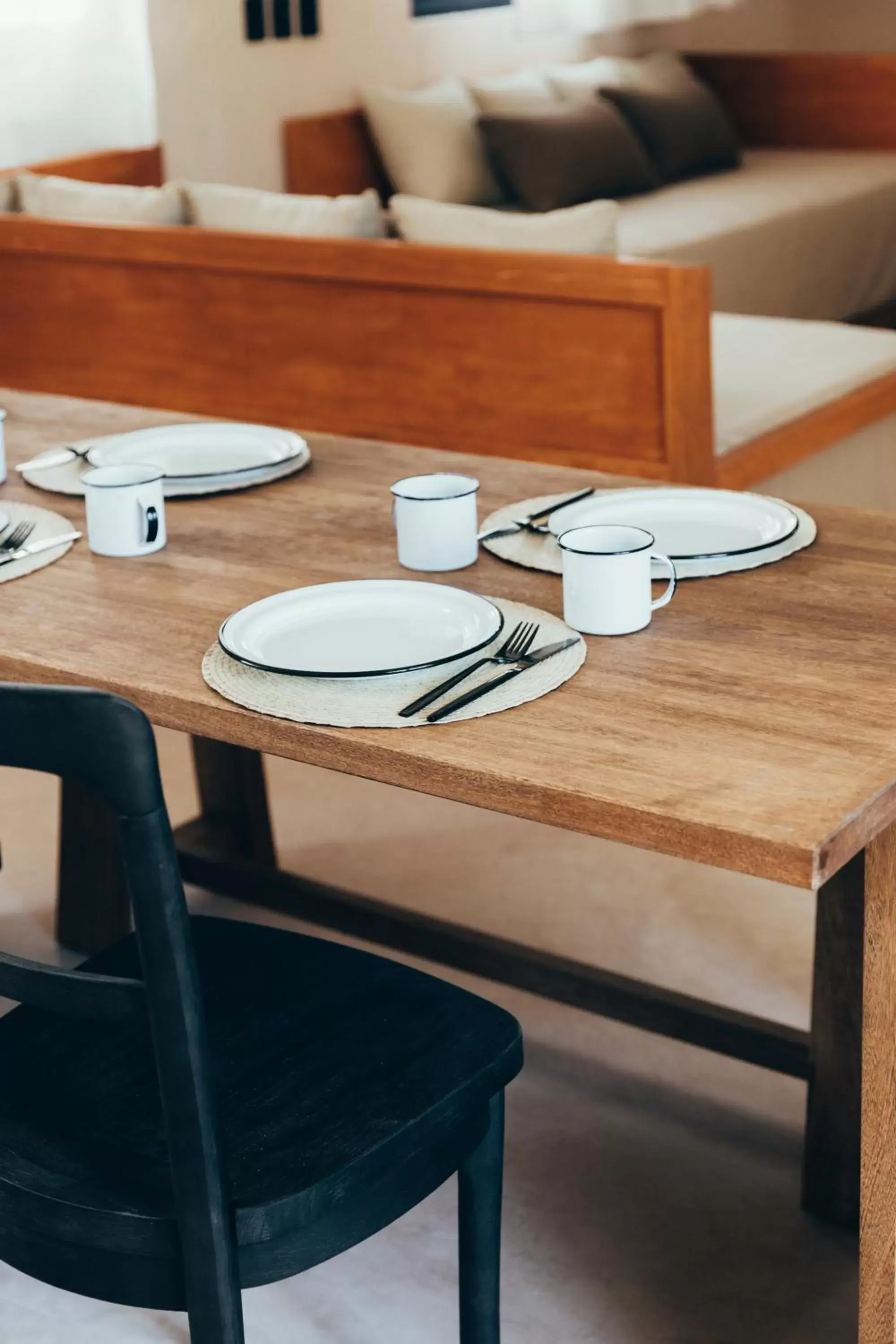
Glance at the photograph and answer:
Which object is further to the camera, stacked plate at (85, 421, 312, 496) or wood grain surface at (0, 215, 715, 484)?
wood grain surface at (0, 215, 715, 484)

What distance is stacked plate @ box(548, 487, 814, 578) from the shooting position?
1.41 metres

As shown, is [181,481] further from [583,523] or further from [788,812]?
[788,812]

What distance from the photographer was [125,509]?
1.48 m

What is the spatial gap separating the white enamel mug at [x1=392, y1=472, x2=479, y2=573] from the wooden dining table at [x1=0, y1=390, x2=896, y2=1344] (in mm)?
21

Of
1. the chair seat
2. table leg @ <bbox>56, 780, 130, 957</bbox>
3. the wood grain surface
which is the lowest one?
table leg @ <bbox>56, 780, 130, 957</bbox>

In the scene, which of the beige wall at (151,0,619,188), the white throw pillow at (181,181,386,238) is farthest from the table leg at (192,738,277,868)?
the beige wall at (151,0,619,188)

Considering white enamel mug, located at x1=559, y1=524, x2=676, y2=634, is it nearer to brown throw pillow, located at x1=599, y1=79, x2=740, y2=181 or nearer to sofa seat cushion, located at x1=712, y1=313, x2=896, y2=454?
sofa seat cushion, located at x1=712, y1=313, x2=896, y2=454

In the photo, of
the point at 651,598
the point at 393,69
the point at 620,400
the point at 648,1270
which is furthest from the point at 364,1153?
the point at 393,69

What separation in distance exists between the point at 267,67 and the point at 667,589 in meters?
4.03

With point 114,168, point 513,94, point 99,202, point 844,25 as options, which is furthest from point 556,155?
point 844,25

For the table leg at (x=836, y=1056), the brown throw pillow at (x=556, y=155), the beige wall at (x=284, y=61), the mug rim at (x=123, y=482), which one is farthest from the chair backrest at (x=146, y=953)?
the brown throw pillow at (x=556, y=155)

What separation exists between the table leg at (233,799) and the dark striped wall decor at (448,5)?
3847 millimetres

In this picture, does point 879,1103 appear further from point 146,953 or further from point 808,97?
point 808,97

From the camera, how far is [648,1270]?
1.58 meters
